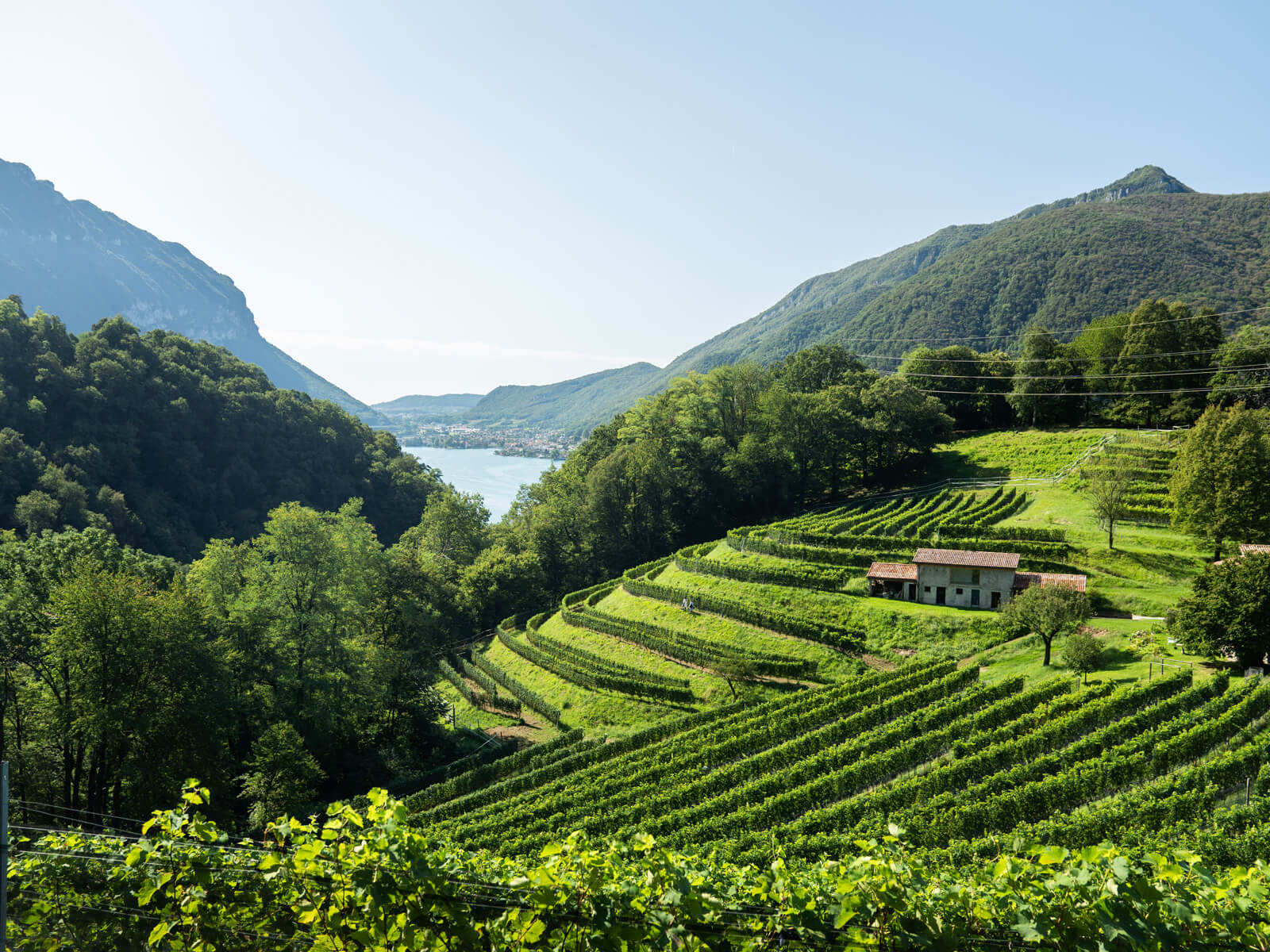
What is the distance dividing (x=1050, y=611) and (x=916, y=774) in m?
11.8

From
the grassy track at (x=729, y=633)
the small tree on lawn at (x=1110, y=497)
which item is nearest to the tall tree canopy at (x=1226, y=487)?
the small tree on lawn at (x=1110, y=497)

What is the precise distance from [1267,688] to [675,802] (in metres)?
19.6

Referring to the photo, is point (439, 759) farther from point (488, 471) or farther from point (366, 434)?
point (488, 471)

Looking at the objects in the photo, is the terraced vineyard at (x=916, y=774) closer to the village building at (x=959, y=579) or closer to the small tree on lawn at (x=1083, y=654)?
the small tree on lawn at (x=1083, y=654)

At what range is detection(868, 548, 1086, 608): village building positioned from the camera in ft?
125

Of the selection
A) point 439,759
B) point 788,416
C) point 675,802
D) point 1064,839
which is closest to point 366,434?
point 788,416

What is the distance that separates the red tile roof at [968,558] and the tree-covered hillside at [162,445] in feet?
209

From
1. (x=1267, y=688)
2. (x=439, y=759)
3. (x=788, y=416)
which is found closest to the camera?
(x=1267, y=688)

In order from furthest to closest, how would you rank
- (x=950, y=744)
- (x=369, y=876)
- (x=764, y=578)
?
(x=764, y=578)
(x=950, y=744)
(x=369, y=876)

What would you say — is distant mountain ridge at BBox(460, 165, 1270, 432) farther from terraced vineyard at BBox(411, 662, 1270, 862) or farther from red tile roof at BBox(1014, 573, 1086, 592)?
terraced vineyard at BBox(411, 662, 1270, 862)

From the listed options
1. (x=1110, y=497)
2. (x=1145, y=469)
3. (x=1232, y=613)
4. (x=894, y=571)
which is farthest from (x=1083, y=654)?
(x=1145, y=469)

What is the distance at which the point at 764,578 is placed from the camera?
46.3 meters

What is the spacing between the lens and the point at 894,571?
41656 mm

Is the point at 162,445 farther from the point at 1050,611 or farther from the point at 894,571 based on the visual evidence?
the point at 1050,611
